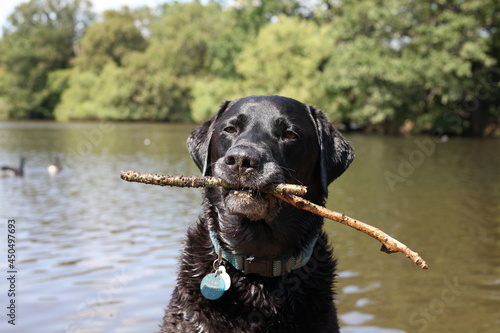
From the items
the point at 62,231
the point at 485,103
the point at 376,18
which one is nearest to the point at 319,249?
the point at 62,231

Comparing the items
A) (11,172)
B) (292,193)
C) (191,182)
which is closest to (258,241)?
(292,193)

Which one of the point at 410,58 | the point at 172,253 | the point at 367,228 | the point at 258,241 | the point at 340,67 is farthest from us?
the point at 340,67

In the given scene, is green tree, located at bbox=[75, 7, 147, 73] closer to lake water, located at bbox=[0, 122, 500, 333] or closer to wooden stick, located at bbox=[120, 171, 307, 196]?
lake water, located at bbox=[0, 122, 500, 333]

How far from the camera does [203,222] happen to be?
3.67 m

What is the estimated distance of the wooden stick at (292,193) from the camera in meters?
2.99

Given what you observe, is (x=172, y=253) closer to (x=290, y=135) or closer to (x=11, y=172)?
(x=290, y=135)

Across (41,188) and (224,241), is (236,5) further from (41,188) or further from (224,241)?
(224,241)

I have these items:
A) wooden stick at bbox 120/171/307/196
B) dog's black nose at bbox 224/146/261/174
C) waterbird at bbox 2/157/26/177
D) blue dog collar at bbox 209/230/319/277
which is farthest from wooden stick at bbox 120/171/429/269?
waterbird at bbox 2/157/26/177

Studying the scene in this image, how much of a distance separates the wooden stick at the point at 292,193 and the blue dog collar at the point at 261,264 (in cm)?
39

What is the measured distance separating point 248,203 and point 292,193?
0.92 feet

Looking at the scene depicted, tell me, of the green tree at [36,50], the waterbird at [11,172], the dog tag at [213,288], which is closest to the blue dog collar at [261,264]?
the dog tag at [213,288]

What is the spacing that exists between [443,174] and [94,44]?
69.9m

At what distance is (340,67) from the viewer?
1639 inches

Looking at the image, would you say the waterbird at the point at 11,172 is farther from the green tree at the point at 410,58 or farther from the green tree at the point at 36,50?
the green tree at the point at 36,50
